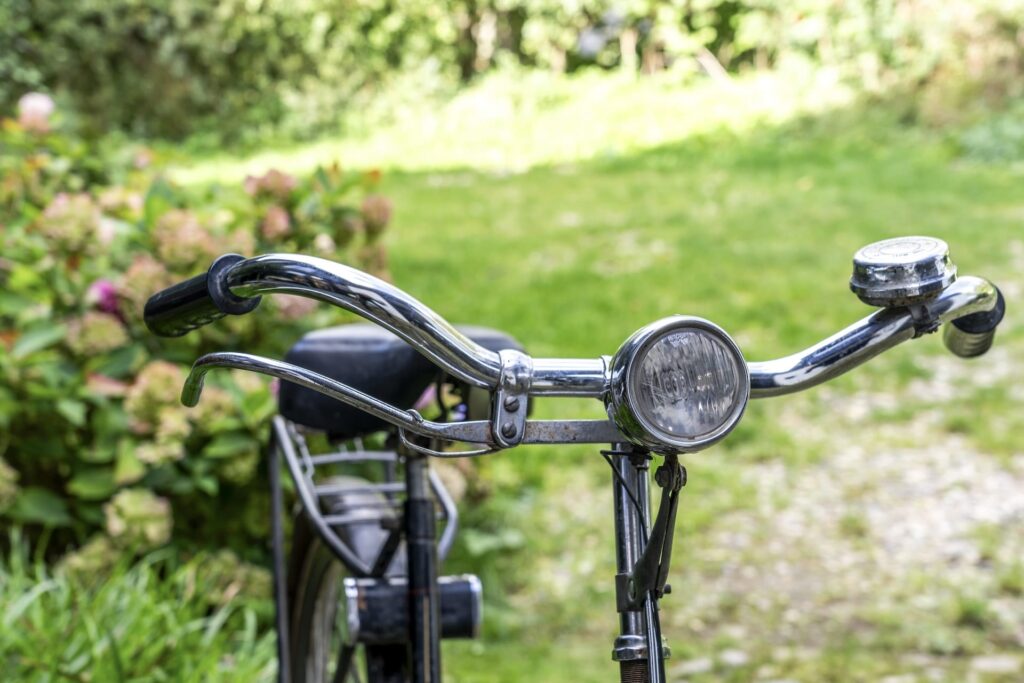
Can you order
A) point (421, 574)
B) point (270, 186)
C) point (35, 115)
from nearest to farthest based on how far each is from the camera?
point (421, 574)
point (270, 186)
point (35, 115)

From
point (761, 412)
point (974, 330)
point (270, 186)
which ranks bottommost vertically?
point (974, 330)

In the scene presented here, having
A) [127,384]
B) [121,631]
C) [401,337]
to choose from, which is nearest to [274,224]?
[127,384]

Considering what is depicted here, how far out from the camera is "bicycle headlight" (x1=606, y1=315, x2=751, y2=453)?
3.09 ft

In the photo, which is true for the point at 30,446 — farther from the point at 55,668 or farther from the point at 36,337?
the point at 55,668

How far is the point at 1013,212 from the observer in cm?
770

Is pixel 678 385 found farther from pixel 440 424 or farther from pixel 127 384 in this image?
pixel 127 384

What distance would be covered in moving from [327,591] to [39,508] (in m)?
1.19

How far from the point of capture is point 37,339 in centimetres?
290

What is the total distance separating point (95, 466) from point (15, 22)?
9.55 feet

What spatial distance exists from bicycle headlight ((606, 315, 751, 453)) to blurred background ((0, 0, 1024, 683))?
1.71 metres

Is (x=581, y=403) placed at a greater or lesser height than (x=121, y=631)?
greater

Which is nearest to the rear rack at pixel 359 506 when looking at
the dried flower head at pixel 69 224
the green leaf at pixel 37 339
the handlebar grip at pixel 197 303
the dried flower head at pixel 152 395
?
the handlebar grip at pixel 197 303

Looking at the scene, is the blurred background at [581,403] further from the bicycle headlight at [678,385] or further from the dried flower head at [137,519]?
the bicycle headlight at [678,385]

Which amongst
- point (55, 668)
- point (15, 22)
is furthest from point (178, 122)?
point (55, 668)
